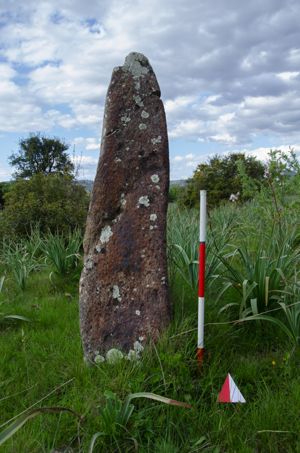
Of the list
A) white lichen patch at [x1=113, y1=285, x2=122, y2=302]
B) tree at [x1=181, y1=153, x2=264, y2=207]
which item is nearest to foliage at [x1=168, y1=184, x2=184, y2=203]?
tree at [x1=181, y1=153, x2=264, y2=207]

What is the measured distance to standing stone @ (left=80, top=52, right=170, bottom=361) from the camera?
3.01 m

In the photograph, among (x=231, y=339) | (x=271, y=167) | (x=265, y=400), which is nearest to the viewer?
(x=265, y=400)

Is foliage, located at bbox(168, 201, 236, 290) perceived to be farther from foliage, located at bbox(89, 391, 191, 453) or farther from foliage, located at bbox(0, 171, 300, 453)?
foliage, located at bbox(89, 391, 191, 453)

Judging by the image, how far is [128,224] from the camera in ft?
10.4

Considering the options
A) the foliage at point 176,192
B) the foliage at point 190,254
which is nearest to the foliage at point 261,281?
the foliage at point 190,254

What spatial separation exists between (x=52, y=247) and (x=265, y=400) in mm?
3521

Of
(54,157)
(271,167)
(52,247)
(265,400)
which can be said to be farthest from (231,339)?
(54,157)

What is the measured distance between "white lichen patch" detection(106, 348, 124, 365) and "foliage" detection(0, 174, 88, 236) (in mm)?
5814

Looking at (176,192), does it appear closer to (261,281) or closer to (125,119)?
(261,281)

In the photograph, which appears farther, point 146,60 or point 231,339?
point 146,60

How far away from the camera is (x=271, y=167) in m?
6.11

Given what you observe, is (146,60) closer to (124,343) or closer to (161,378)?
(124,343)

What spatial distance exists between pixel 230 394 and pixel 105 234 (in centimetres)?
139

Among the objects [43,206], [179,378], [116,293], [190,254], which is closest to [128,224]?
[116,293]
